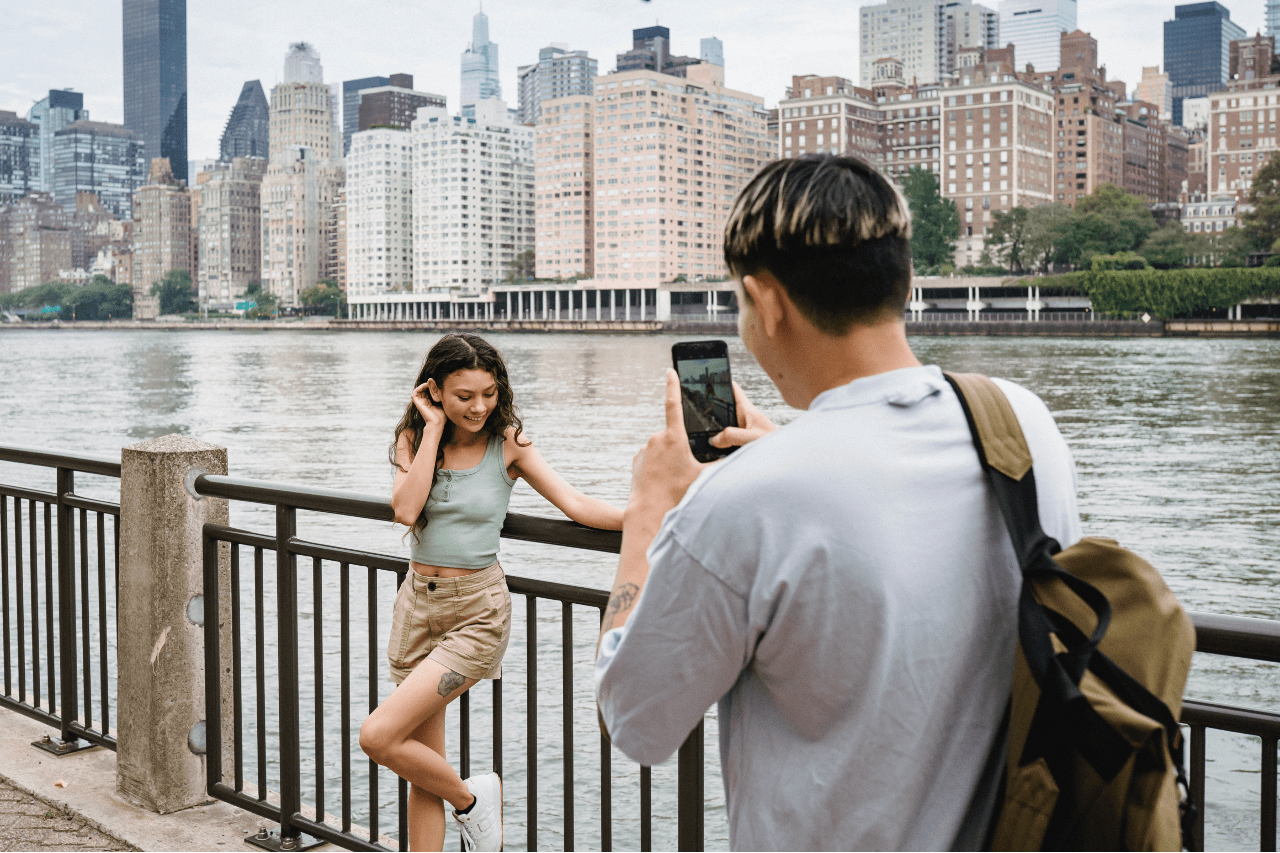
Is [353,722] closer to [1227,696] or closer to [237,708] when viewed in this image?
[237,708]

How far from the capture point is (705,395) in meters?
1.84

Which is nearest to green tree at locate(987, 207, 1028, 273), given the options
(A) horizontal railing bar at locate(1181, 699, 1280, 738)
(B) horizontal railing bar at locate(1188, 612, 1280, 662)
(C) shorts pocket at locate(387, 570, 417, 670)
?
(C) shorts pocket at locate(387, 570, 417, 670)

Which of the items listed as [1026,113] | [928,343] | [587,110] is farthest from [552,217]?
[928,343]

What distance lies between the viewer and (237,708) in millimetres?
4484

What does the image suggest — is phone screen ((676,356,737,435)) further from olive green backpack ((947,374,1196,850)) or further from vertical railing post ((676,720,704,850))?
vertical railing post ((676,720,704,850))

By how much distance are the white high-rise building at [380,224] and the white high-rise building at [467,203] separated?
414 cm

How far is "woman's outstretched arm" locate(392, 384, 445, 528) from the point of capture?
340 cm

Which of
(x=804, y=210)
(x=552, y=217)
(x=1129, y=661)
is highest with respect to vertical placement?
(x=552, y=217)

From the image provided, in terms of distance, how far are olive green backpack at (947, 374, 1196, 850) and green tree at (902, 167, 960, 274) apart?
133305 millimetres

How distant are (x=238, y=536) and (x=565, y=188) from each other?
174 metres

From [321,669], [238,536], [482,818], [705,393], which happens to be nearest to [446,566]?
[321,669]

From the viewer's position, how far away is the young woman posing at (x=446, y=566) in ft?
11.4

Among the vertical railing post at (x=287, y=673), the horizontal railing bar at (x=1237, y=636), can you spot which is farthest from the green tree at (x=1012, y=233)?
the horizontal railing bar at (x=1237, y=636)

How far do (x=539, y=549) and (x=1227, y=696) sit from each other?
9.95 m
